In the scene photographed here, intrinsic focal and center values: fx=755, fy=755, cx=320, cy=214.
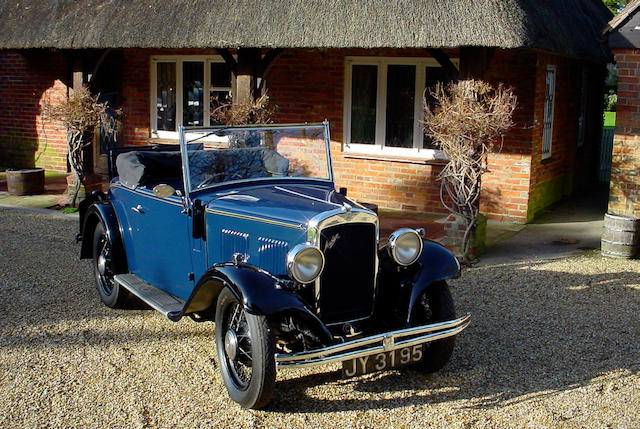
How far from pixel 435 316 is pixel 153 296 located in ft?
6.95

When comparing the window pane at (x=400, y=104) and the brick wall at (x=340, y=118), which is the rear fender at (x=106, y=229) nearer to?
the brick wall at (x=340, y=118)

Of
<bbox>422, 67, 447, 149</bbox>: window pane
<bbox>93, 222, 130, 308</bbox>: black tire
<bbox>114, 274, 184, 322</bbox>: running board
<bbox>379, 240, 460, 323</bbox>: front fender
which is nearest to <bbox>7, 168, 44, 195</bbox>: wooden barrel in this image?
<bbox>93, 222, 130, 308</bbox>: black tire

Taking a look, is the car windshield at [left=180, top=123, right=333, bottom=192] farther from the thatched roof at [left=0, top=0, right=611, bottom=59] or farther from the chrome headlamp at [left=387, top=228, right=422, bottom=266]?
the thatched roof at [left=0, top=0, right=611, bottom=59]

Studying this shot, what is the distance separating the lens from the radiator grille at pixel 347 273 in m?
4.59

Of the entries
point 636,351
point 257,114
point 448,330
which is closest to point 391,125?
point 257,114

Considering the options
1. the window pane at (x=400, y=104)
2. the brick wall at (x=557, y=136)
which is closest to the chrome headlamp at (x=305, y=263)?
the brick wall at (x=557, y=136)

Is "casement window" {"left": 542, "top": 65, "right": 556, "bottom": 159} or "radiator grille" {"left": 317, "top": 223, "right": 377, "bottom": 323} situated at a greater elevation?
"casement window" {"left": 542, "top": 65, "right": 556, "bottom": 159}

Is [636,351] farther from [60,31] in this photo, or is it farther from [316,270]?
[60,31]

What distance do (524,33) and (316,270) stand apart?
4863 mm

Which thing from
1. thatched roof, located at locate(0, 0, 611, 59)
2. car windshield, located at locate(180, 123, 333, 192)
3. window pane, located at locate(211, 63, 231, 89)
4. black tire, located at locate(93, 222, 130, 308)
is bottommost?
black tire, located at locate(93, 222, 130, 308)

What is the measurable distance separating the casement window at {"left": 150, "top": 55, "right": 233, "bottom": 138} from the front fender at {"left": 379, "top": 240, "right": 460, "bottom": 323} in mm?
8301

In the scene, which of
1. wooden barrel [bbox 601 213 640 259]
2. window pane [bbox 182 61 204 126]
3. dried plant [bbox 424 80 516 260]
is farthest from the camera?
window pane [bbox 182 61 204 126]

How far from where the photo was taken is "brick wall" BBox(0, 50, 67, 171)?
14.4 meters

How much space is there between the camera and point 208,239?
5172mm
